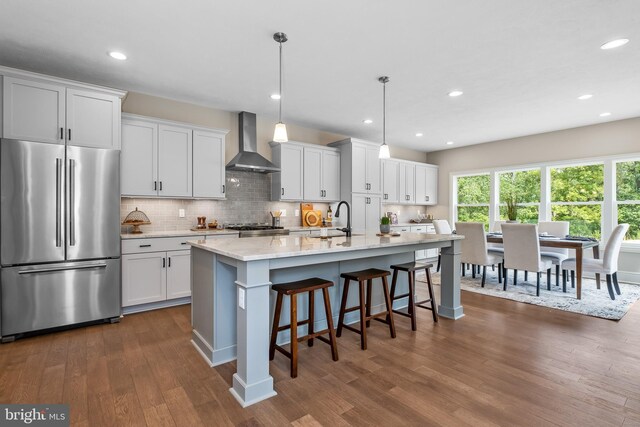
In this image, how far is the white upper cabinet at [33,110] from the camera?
2.99 metres

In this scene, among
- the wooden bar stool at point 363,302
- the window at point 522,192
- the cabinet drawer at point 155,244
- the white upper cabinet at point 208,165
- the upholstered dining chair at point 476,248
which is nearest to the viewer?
the wooden bar stool at point 363,302

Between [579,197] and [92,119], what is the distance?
7.53 meters

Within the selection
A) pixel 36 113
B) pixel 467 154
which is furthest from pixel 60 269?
pixel 467 154

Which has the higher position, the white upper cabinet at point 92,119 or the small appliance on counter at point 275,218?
the white upper cabinet at point 92,119

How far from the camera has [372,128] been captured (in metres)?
6.02

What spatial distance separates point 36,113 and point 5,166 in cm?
57

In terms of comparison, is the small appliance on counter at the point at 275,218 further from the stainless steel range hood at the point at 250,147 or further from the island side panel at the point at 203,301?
the island side panel at the point at 203,301

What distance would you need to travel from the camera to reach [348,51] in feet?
10.2

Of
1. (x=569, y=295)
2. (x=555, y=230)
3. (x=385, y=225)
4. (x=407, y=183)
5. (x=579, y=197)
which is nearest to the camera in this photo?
(x=385, y=225)

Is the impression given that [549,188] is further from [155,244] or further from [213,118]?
[155,244]

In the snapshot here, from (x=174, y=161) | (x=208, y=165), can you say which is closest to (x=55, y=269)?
(x=174, y=161)

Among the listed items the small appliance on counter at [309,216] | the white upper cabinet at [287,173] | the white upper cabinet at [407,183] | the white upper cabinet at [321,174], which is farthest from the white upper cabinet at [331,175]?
the white upper cabinet at [407,183]

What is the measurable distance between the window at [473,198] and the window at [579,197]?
126 centimetres

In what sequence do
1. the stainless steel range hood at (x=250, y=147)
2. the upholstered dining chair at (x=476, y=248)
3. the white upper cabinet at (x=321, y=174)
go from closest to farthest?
the stainless steel range hood at (x=250, y=147), the upholstered dining chair at (x=476, y=248), the white upper cabinet at (x=321, y=174)
